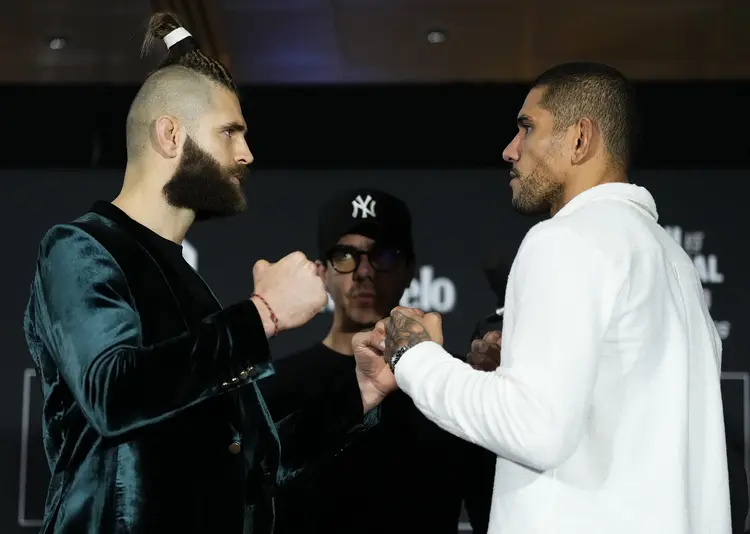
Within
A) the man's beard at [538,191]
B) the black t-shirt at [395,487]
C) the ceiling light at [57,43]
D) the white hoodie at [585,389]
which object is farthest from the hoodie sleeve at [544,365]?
the ceiling light at [57,43]

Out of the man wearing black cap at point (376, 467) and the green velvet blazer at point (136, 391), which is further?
the man wearing black cap at point (376, 467)

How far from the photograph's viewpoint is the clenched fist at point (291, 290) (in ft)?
6.40

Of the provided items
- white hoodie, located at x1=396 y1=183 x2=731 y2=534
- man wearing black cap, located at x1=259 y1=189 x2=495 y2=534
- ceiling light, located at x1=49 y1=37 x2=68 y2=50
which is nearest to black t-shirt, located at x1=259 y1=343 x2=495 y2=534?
man wearing black cap, located at x1=259 y1=189 x2=495 y2=534

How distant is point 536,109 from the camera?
207cm

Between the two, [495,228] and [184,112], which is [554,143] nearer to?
[184,112]

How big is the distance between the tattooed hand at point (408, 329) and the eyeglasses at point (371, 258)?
1.43 metres

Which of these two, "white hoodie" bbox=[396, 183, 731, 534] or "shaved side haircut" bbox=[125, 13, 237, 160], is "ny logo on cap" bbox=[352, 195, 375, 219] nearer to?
"shaved side haircut" bbox=[125, 13, 237, 160]

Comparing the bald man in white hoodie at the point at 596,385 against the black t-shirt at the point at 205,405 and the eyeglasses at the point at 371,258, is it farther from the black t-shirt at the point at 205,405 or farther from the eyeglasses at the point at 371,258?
the eyeglasses at the point at 371,258

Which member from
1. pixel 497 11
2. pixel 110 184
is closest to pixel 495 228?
pixel 497 11

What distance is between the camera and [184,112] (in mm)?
2182

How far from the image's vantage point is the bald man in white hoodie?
1614 mm

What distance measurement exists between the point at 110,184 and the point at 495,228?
5.10 ft

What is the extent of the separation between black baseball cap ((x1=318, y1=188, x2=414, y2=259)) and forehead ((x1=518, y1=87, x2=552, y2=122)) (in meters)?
1.45

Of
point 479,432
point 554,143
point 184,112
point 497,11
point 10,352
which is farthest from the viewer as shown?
point 10,352
